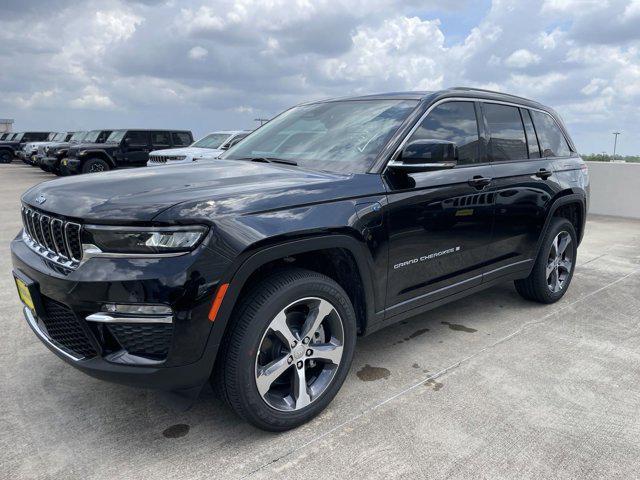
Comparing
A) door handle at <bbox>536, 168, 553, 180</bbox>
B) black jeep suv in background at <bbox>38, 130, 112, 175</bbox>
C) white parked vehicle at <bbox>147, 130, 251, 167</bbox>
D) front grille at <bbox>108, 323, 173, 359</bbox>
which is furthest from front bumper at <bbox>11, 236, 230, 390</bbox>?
black jeep suv in background at <bbox>38, 130, 112, 175</bbox>

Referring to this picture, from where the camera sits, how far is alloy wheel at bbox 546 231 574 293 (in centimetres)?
461

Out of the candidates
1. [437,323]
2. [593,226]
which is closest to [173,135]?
[593,226]

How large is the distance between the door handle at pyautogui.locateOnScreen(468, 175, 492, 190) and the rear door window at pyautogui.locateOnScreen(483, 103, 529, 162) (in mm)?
312

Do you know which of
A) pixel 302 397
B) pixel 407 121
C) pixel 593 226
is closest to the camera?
pixel 302 397

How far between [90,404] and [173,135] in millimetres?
15519

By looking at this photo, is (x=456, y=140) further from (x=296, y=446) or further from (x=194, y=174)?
(x=296, y=446)

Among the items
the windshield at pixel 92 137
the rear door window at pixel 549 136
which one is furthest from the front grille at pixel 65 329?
the windshield at pixel 92 137

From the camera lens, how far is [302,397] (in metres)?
2.68

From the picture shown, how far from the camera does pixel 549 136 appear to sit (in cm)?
466

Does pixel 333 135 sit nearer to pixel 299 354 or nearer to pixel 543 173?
pixel 299 354

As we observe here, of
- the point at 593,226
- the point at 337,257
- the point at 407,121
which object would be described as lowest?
the point at 593,226

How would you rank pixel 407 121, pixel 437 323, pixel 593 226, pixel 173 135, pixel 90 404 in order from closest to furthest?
pixel 90 404 < pixel 407 121 < pixel 437 323 < pixel 593 226 < pixel 173 135

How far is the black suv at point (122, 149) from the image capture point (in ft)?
53.3

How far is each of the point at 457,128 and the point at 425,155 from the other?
851 mm
